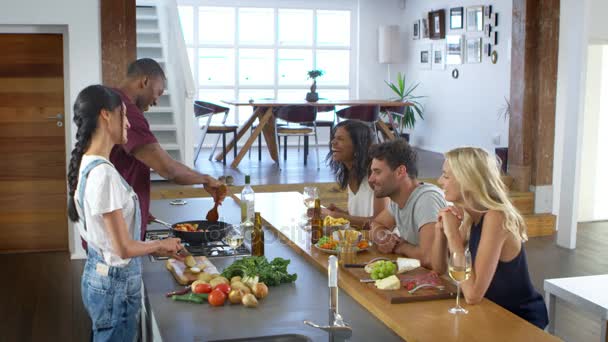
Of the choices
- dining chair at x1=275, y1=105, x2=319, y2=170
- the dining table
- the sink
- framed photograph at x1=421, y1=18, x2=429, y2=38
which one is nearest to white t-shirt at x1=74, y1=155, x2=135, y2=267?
the sink

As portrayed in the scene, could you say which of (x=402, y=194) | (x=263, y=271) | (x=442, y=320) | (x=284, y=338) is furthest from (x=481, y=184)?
(x=284, y=338)

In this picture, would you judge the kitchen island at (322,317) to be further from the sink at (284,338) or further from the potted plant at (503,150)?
the potted plant at (503,150)

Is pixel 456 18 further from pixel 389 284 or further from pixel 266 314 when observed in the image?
pixel 266 314

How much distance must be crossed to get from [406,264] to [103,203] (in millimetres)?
1166

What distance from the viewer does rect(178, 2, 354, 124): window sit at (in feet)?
39.2

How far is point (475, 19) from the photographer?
9.82m

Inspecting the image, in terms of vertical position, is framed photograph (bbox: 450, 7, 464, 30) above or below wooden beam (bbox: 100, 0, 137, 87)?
above

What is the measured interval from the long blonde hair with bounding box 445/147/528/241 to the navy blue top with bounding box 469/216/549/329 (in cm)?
12

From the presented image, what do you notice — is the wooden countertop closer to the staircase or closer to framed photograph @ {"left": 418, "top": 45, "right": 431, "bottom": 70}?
the staircase

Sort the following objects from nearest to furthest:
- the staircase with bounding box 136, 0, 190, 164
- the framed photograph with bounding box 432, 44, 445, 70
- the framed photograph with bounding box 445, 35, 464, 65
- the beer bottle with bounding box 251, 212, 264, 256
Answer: the beer bottle with bounding box 251, 212, 264, 256 → the staircase with bounding box 136, 0, 190, 164 → the framed photograph with bounding box 445, 35, 464, 65 → the framed photograph with bounding box 432, 44, 445, 70

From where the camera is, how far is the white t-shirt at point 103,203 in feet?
8.05

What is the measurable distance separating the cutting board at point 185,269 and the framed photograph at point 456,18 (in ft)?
25.8

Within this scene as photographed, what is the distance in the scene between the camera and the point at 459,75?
10.4m

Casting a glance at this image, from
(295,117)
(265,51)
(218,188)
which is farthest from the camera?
(265,51)
